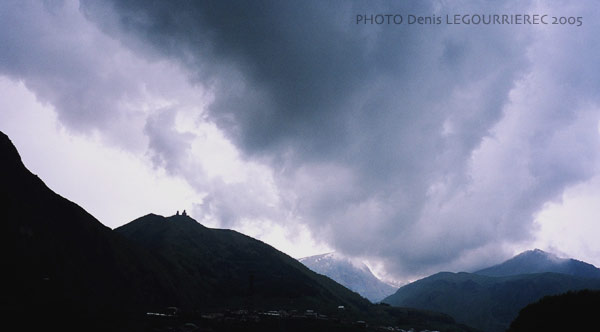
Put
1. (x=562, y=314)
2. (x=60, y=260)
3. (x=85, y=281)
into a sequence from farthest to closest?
(x=85, y=281) < (x=60, y=260) < (x=562, y=314)

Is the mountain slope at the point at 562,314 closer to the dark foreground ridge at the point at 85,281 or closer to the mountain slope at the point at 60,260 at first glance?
the dark foreground ridge at the point at 85,281

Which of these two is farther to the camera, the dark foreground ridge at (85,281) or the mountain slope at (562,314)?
the dark foreground ridge at (85,281)

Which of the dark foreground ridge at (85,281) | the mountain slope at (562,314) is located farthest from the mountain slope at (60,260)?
the mountain slope at (562,314)

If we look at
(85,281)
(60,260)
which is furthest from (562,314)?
(60,260)

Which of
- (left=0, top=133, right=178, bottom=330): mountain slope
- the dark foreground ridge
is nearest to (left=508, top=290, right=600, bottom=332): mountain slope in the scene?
the dark foreground ridge

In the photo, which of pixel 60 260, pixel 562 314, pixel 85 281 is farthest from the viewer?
pixel 85 281

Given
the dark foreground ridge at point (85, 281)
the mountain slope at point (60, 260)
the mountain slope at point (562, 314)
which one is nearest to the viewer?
the mountain slope at point (562, 314)

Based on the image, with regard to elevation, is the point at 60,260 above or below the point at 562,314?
above

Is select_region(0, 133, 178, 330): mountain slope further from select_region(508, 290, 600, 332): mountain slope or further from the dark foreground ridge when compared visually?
select_region(508, 290, 600, 332): mountain slope

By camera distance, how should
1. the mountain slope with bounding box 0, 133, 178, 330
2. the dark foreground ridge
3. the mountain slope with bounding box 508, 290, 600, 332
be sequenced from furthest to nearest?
the mountain slope with bounding box 0, 133, 178, 330
the dark foreground ridge
the mountain slope with bounding box 508, 290, 600, 332

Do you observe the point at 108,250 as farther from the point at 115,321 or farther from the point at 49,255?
the point at 115,321

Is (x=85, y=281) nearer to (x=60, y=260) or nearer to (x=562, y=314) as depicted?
(x=60, y=260)

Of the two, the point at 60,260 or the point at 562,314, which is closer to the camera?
the point at 562,314

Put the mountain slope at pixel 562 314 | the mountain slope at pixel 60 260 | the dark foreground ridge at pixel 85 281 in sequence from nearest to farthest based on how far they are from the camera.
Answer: the mountain slope at pixel 562 314 → the dark foreground ridge at pixel 85 281 → the mountain slope at pixel 60 260
